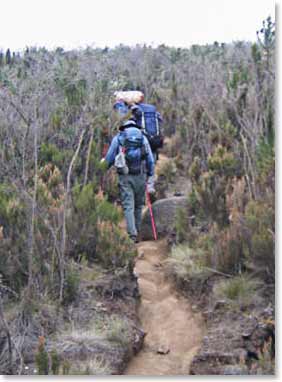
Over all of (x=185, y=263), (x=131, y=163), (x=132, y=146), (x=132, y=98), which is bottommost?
(x=185, y=263)

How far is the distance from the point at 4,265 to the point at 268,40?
2085mm

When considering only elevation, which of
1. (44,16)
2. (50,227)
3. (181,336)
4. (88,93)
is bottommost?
(181,336)

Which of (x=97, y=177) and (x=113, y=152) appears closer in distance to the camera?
(x=113, y=152)

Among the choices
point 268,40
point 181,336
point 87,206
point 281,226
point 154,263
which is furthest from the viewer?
point 154,263

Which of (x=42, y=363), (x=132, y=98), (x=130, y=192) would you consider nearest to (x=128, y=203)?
(x=130, y=192)

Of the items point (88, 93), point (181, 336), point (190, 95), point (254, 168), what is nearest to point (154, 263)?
point (254, 168)

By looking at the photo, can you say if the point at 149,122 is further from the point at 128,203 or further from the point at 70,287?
the point at 70,287

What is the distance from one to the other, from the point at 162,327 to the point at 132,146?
1.79m

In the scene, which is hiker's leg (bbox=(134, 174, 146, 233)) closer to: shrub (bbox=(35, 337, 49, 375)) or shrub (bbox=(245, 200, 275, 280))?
shrub (bbox=(245, 200, 275, 280))

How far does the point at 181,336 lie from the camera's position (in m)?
3.62

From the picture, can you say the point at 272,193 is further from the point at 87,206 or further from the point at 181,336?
the point at 87,206

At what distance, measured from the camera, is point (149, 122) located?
20.1 feet

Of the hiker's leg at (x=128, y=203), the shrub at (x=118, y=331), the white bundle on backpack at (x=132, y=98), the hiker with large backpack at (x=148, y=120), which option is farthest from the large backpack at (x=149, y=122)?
the shrub at (x=118, y=331)

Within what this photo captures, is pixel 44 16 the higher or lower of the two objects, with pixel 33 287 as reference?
higher
